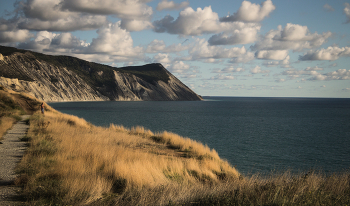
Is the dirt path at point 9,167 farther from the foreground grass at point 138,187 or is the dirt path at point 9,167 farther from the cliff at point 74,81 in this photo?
the cliff at point 74,81

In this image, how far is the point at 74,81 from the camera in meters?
131

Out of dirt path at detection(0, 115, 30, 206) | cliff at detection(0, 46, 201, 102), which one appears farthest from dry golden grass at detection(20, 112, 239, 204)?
cliff at detection(0, 46, 201, 102)

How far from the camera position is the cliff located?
9988 cm

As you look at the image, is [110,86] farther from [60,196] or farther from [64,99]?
[60,196]

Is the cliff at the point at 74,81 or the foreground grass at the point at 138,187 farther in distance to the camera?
the cliff at the point at 74,81

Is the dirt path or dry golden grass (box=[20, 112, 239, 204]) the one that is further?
dry golden grass (box=[20, 112, 239, 204])

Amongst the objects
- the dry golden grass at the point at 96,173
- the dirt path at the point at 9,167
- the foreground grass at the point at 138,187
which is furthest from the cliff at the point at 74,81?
the foreground grass at the point at 138,187

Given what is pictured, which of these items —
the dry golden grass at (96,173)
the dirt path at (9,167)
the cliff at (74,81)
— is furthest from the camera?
the cliff at (74,81)

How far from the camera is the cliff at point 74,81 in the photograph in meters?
99.9

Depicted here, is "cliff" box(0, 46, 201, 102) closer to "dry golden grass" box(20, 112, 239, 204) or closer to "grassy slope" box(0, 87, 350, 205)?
"dry golden grass" box(20, 112, 239, 204)

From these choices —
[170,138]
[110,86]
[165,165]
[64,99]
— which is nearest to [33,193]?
[165,165]

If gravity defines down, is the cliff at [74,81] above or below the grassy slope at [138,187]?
above

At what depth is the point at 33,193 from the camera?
17.7 feet

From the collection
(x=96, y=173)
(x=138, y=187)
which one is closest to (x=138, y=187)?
(x=138, y=187)
